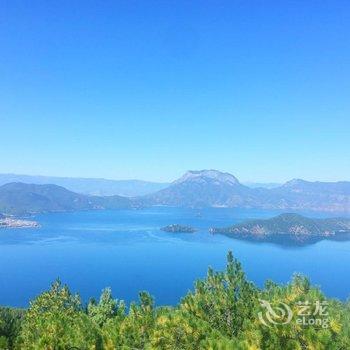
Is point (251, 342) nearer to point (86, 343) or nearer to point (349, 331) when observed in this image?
point (349, 331)

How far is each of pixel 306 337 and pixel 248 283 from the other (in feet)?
22.4

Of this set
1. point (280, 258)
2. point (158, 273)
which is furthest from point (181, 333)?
point (280, 258)

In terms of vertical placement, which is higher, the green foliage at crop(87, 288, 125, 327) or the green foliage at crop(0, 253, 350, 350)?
the green foliage at crop(0, 253, 350, 350)

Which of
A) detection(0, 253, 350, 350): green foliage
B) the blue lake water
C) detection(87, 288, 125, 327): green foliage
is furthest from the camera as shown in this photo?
the blue lake water

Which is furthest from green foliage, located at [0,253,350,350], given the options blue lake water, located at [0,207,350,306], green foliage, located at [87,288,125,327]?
blue lake water, located at [0,207,350,306]

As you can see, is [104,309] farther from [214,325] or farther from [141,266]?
[141,266]

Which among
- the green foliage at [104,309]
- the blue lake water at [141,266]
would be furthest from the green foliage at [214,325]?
the blue lake water at [141,266]

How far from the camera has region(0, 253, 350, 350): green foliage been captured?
1070 cm

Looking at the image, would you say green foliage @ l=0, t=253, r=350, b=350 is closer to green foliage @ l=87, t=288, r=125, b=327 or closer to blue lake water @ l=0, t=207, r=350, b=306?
green foliage @ l=87, t=288, r=125, b=327

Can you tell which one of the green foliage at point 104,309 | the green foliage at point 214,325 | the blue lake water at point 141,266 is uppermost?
the green foliage at point 214,325

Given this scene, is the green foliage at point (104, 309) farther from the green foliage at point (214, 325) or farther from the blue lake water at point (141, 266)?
the blue lake water at point (141, 266)

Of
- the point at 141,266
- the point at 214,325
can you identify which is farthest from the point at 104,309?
the point at 141,266

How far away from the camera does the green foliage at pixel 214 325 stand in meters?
10.7

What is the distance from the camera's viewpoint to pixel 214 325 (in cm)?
1499
